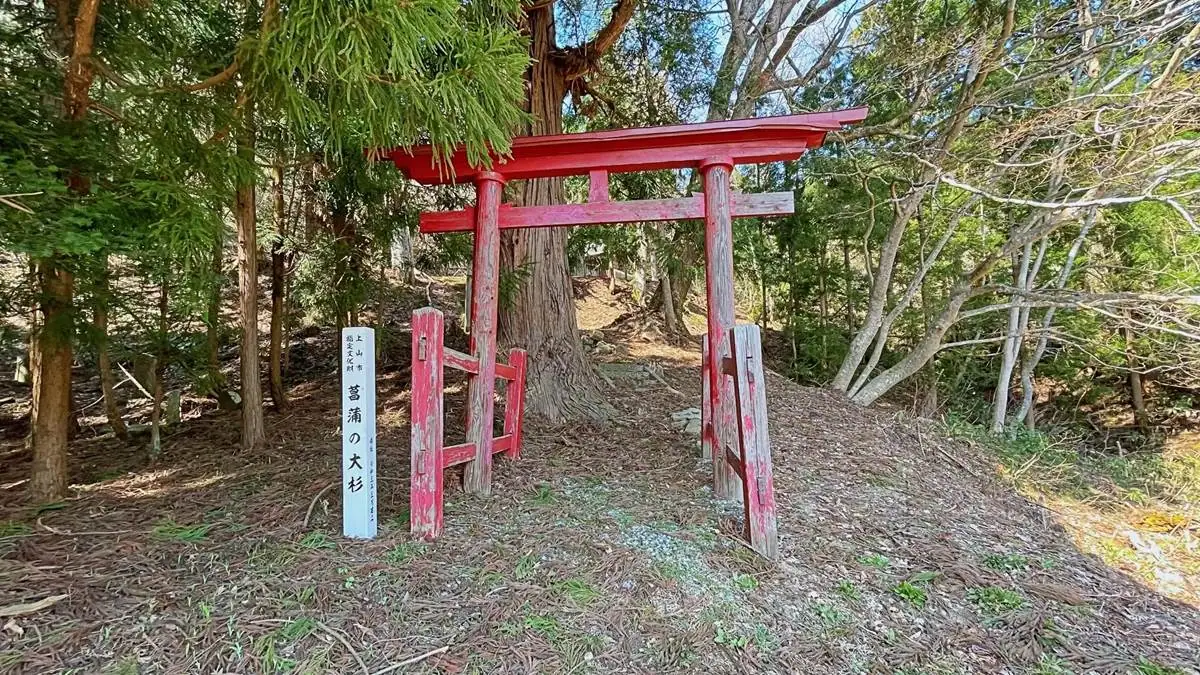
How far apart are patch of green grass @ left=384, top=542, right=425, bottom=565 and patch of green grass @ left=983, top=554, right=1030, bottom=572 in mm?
Answer: 2916

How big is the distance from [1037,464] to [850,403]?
1951 millimetres

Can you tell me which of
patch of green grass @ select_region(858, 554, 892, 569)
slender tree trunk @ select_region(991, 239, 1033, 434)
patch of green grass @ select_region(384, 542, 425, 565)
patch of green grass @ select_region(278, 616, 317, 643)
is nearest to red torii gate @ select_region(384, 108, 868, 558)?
patch of green grass @ select_region(384, 542, 425, 565)

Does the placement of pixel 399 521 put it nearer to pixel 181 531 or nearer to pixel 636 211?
pixel 181 531

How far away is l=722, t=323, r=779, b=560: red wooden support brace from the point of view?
2.62 metres

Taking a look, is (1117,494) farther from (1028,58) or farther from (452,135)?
(452,135)

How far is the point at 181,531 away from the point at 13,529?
68 centimetres

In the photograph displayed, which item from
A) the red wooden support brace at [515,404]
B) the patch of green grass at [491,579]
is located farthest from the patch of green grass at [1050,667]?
the red wooden support brace at [515,404]

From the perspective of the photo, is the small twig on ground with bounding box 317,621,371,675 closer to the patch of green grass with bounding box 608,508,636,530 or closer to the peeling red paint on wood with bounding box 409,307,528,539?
the peeling red paint on wood with bounding box 409,307,528,539

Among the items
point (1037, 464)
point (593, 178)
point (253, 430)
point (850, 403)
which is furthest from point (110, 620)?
point (1037, 464)

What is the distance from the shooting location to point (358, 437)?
8.74 feet

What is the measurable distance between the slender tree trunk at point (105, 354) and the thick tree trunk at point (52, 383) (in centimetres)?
13

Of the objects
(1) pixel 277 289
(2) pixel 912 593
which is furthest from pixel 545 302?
(2) pixel 912 593

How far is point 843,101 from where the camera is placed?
674 centimetres

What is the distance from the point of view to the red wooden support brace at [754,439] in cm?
262
